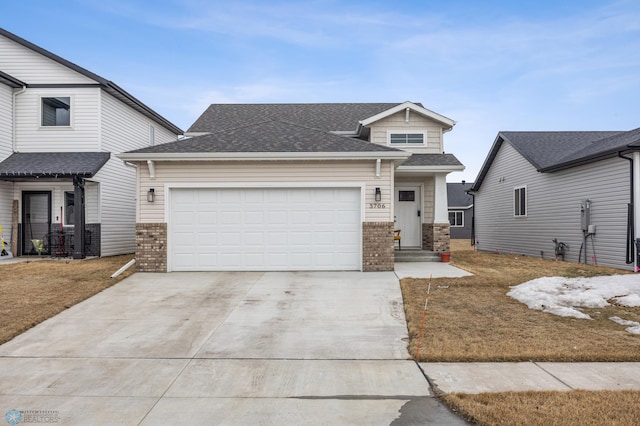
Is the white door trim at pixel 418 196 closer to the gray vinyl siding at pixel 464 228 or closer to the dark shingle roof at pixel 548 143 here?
the dark shingle roof at pixel 548 143

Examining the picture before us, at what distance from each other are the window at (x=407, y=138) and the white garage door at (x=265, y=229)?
4537 millimetres

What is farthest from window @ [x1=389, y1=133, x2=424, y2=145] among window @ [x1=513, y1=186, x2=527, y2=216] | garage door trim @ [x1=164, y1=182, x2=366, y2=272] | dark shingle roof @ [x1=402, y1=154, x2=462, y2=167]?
window @ [x1=513, y1=186, x2=527, y2=216]

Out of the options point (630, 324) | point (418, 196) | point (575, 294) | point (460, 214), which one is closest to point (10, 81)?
point (418, 196)

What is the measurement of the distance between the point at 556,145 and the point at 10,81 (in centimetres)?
2114

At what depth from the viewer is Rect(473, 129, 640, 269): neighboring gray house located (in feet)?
41.5

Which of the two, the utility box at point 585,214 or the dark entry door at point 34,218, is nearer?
the utility box at point 585,214

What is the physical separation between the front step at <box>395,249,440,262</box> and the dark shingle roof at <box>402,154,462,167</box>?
2.87m

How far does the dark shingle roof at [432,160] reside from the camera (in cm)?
1429

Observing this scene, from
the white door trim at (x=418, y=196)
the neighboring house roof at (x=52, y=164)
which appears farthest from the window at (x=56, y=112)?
the white door trim at (x=418, y=196)

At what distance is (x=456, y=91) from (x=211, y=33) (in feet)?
37.7

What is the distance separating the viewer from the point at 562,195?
15.8 m

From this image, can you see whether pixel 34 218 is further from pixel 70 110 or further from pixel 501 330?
pixel 501 330

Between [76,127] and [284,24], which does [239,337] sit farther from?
[284,24]

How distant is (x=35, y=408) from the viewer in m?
4.11
